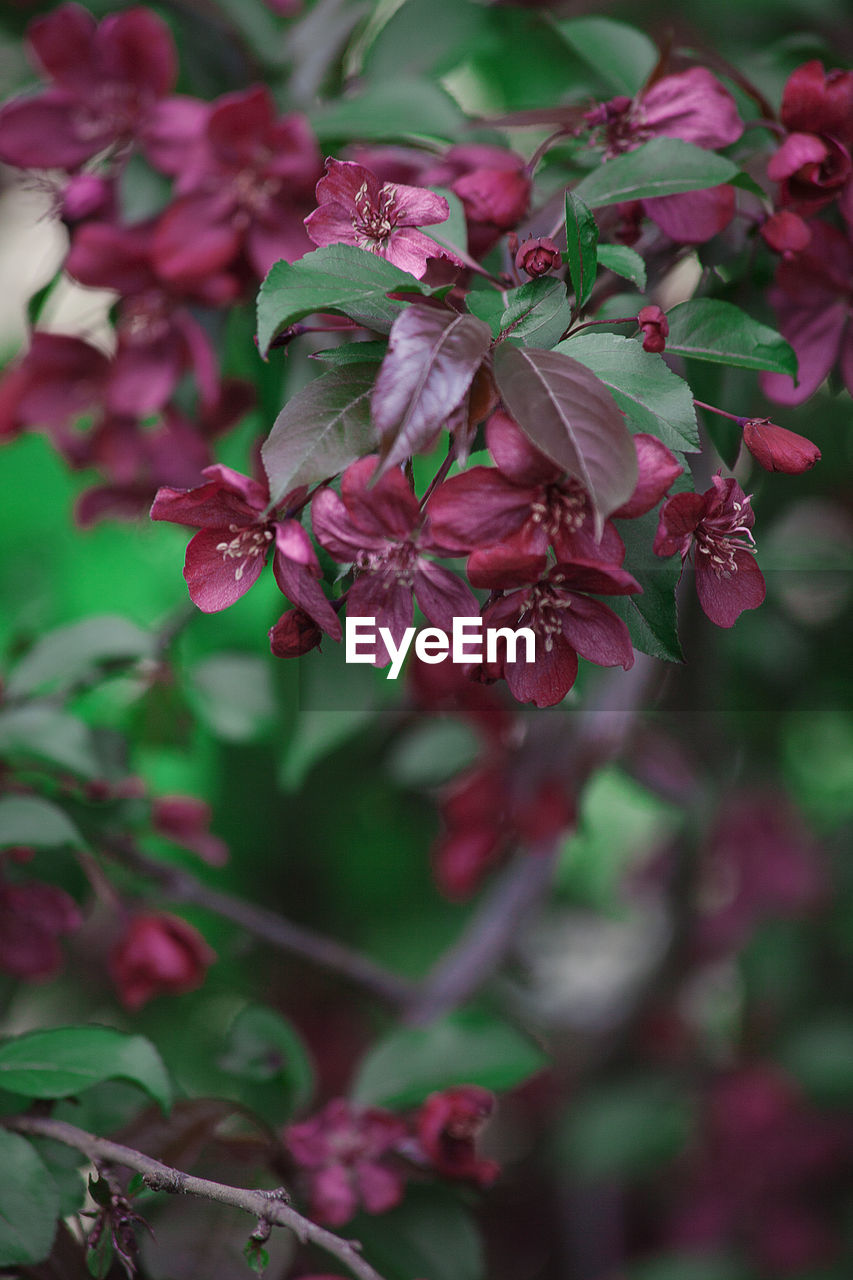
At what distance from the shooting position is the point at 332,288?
0.39 meters

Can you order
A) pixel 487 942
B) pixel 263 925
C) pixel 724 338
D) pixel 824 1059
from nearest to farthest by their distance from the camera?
1. pixel 724 338
2. pixel 263 925
3. pixel 487 942
4. pixel 824 1059

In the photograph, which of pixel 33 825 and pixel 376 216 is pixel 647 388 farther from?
pixel 33 825

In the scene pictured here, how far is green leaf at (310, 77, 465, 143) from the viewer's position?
695mm

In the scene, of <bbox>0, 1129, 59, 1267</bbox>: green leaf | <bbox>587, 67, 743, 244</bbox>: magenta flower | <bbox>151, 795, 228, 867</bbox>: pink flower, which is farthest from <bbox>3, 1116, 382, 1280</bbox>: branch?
<bbox>587, 67, 743, 244</bbox>: magenta flower

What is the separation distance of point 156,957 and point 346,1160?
203mm

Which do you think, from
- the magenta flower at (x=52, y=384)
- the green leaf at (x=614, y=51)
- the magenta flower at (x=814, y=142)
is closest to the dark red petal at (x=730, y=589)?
→ the magenta flower at (x=814, y=142)

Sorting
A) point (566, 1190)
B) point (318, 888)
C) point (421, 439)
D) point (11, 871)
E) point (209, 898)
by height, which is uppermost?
point (421, 439)

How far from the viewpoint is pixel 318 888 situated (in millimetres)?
1541

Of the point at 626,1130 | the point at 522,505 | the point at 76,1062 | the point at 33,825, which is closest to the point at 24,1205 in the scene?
the point at 76,1062

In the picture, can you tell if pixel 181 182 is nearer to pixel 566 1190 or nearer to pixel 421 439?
pixel 421 439

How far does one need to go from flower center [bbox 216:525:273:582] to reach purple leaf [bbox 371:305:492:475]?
0.11m

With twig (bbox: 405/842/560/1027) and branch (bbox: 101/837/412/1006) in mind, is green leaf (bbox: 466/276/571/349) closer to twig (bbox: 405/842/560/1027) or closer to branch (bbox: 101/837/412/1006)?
branch (bbox: 101/837/412/1006)

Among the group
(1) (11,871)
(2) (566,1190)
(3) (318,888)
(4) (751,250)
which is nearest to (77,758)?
(1) (11,871)

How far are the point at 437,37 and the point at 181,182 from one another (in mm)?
286
